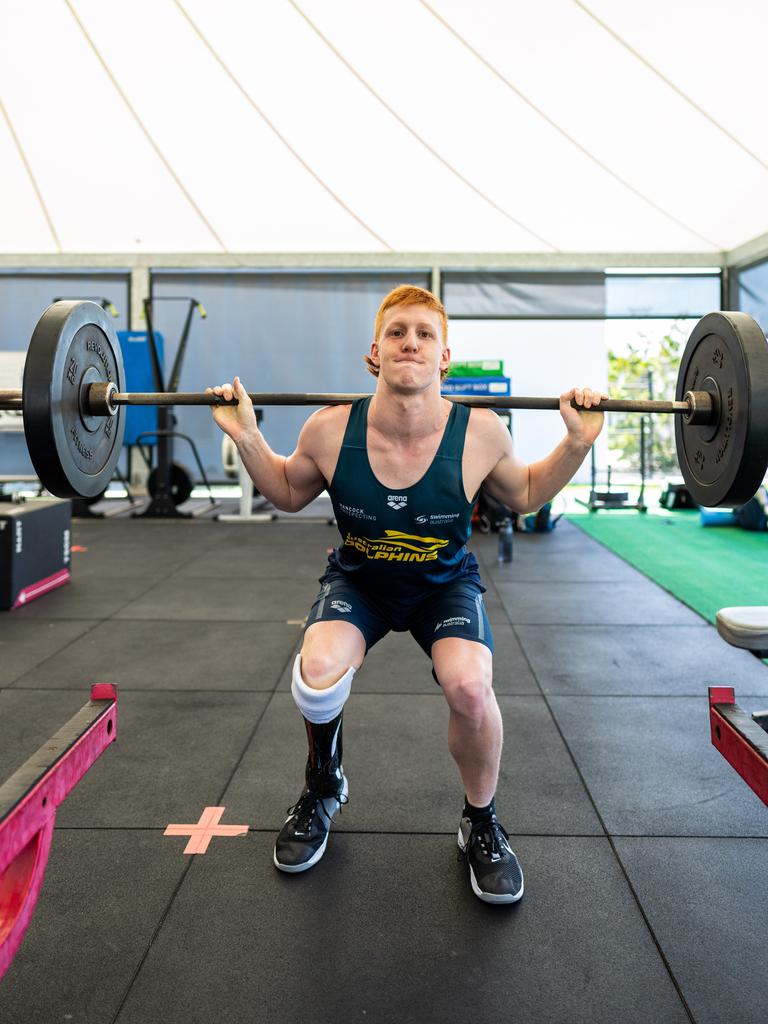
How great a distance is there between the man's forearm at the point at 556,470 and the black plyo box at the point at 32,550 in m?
2.58

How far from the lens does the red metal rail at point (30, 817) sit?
0.99 meters

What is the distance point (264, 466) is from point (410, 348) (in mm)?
408

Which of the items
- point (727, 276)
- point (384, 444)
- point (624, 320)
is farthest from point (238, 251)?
point (384, 444)

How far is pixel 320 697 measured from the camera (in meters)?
1.48

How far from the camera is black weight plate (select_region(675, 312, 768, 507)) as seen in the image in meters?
1.52

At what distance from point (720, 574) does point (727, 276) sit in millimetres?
4840

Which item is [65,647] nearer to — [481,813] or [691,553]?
[481,813]

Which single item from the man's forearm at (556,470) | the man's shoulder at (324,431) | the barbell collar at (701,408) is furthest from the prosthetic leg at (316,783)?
the barbell collar at (701,408)
